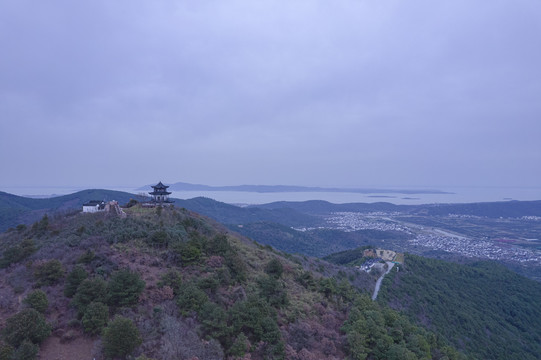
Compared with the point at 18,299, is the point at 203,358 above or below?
below

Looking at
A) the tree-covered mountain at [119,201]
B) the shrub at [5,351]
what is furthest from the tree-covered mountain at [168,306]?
the tree-covered mountain at [119,201]

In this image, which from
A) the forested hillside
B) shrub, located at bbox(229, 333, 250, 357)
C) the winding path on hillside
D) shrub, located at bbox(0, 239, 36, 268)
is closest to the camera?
shrub, located at bbox(229, 333, 250, 357)

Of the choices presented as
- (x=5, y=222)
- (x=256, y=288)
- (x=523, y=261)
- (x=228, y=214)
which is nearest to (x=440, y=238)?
(x=523, y=261)

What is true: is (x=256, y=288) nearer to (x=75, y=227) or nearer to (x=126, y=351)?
(x=126, y=351)

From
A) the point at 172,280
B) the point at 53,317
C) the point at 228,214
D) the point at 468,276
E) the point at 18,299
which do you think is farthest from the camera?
the point at 228,214

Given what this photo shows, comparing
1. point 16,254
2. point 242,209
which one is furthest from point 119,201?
point 16,254

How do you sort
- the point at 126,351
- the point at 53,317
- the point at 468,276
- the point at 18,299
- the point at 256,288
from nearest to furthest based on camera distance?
the point at 126,351
the point at 53,317
the point at 18,299
the point at 256,288
the point at 468,276

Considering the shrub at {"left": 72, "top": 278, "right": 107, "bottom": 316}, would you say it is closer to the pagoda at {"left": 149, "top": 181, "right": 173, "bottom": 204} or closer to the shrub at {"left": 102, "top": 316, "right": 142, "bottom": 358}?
the shrub at {"left": 102, "top": 316, "right": 142, "bottom": 358}

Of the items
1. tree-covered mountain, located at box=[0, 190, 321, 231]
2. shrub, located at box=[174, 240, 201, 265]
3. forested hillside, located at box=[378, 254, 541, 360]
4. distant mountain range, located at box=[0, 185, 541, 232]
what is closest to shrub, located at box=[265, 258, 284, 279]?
shrub, located at box=[174, 240, 201, 265]
